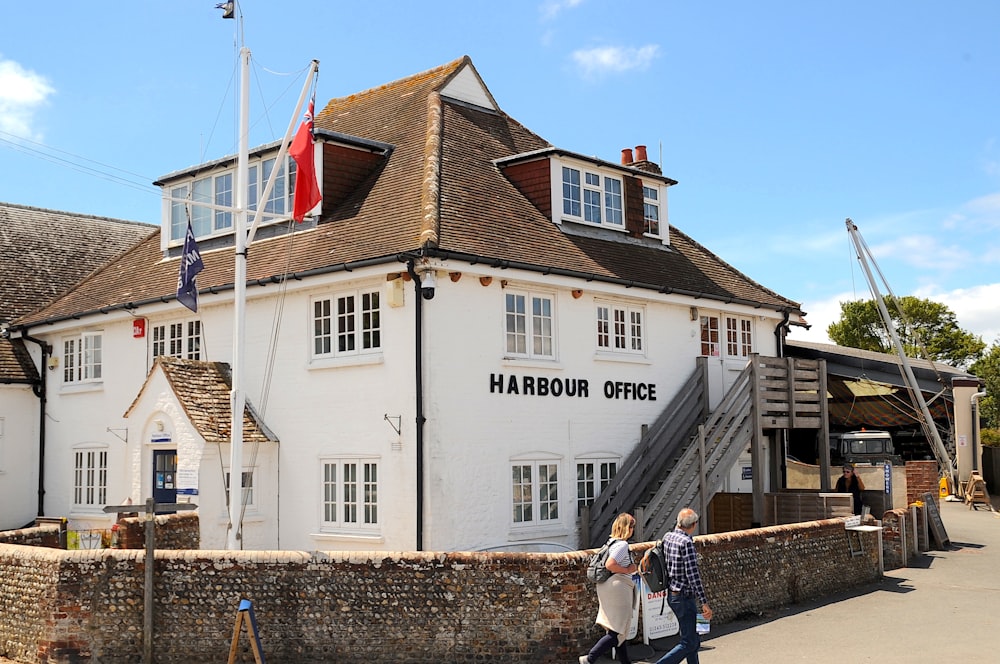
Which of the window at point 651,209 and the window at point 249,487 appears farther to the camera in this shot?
the window at point 651,209

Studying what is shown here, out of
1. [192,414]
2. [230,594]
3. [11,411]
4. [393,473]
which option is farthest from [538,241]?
[11,411]

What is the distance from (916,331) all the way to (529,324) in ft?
197

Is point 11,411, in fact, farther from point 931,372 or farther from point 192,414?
point 931,372

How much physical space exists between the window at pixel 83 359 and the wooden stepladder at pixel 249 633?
1280 centimetres

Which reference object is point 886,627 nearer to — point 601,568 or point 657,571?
point 657,571

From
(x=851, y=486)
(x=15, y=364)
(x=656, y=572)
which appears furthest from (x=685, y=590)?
(x=15, y=364)

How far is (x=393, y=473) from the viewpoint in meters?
16.3

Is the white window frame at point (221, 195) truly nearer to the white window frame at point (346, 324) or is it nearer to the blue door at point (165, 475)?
the white window frame at point (346, 324)

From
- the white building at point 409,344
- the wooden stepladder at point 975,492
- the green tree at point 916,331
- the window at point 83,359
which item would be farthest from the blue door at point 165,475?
the green tree at point 916,331

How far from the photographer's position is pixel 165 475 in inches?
733

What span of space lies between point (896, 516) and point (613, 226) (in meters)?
7.82

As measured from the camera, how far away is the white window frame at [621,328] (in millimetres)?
19336

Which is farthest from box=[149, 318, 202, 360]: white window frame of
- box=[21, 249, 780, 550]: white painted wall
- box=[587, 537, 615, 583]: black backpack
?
box=[587, 537, 615, 583]: black backpack

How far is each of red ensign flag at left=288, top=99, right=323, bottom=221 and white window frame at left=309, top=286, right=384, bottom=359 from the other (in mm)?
2058
